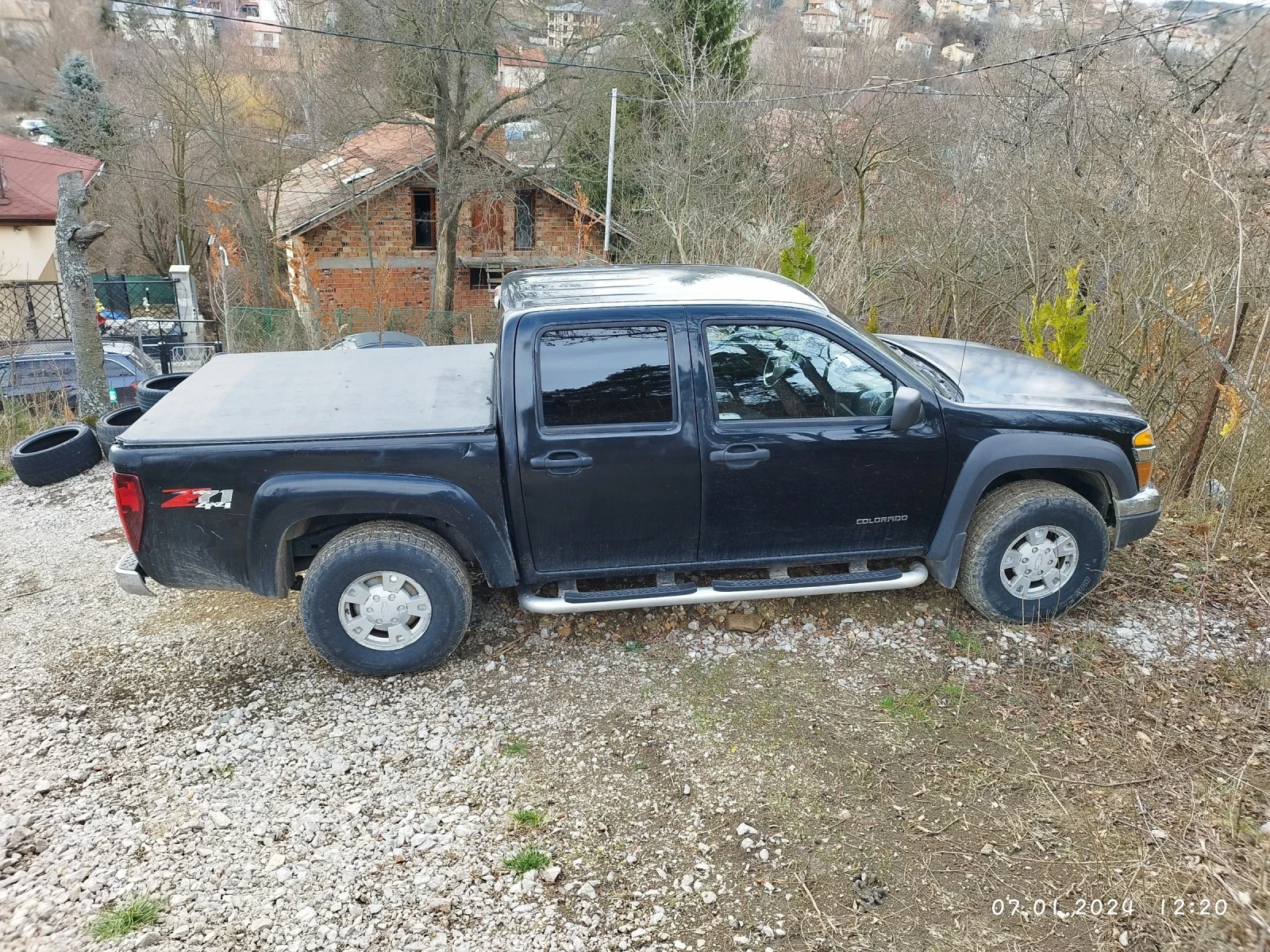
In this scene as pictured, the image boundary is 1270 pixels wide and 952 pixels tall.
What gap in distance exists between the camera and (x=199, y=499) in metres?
3.98

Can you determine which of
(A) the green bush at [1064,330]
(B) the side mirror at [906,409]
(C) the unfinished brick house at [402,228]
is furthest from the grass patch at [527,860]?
(C) the unfinished brick house at [402,228]

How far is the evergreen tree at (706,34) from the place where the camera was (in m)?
22.0

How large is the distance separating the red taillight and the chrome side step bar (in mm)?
1857

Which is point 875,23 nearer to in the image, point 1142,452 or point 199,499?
point 1142,452

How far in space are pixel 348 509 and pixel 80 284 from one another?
6.48 meters

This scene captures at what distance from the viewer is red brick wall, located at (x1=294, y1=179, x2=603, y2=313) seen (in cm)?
2356

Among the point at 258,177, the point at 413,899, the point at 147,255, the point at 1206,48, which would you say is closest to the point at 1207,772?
the point at 413,899

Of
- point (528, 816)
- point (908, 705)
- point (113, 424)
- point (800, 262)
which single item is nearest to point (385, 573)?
point (528, 816)

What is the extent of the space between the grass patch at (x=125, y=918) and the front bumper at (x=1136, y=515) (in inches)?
191

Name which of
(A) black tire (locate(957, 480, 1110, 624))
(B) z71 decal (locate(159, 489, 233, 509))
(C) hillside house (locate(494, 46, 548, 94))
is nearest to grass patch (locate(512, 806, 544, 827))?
(B) z71 decal (locate(159, 489, 233, 509))

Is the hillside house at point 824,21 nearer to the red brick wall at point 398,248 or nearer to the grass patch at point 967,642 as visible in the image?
the red brick wall at point 398,248

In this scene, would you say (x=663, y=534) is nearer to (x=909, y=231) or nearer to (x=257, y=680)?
(x=257, y=680)

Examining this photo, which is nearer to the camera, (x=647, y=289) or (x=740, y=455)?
(x=740, y=455)

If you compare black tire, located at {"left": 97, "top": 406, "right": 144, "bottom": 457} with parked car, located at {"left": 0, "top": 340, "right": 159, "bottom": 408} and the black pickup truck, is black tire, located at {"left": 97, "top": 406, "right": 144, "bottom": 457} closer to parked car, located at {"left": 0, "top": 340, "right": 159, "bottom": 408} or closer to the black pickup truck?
parked car, located at {"left": 0, "top": 340, "right": 159, "bottom": 408}
